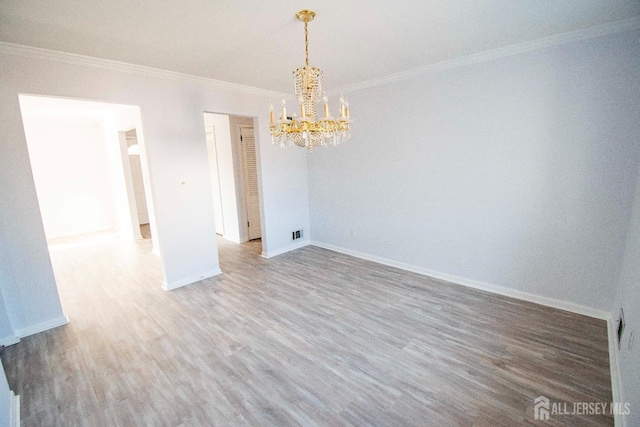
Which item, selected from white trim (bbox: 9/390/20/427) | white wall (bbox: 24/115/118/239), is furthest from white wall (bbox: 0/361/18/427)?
white wall (bbox: 24/115/118/239)

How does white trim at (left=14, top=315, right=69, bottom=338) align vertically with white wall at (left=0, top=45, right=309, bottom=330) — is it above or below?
below

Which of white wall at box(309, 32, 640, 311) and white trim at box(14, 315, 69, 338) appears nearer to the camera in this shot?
white wall at box(309, 32, 640, 311)

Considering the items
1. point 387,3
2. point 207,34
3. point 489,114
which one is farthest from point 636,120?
point 207,34

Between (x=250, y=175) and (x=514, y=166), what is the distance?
4.37 metres

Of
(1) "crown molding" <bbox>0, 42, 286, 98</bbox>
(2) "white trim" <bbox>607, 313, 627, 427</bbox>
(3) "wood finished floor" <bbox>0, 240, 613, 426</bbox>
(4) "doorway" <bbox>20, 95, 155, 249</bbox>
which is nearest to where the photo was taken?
(2) "white trim" <bbox>607, 313, 627, 427</bbox>

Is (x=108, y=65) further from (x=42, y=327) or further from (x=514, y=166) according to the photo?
(x=514, y=166)

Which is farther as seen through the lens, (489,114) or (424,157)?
(424,157)

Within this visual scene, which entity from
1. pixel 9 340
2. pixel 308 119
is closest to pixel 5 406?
pixel 9 340

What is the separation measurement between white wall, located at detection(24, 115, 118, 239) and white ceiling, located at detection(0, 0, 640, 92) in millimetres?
A: 5148

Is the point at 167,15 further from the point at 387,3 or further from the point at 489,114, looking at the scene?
the point at 489,114

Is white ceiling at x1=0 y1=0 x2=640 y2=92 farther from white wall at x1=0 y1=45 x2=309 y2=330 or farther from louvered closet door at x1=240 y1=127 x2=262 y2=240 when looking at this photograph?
louvered closet door at x1=240 y1=127 x2=262 y2=240

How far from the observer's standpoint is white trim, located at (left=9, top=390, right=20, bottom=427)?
1719 mm

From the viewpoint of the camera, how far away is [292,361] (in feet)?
7.52

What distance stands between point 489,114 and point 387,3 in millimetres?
1794
